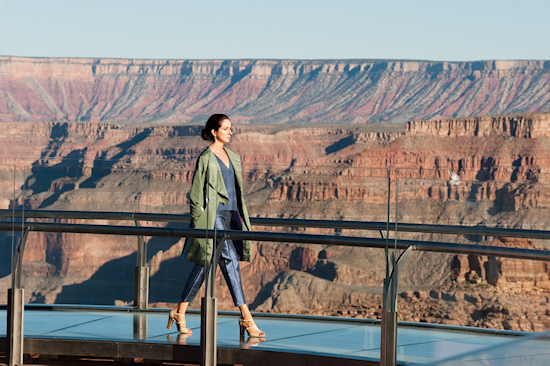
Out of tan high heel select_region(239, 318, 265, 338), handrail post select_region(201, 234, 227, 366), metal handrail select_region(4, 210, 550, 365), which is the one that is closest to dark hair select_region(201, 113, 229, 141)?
metal handrail select_region(4, 210, 550, 365)

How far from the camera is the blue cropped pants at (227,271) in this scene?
437 cm

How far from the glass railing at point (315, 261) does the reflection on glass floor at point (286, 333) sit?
9 cm

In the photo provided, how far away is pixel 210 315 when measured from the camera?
401cm

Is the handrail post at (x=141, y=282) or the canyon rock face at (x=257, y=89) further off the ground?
the canyon rock face at (x=257, y=89)

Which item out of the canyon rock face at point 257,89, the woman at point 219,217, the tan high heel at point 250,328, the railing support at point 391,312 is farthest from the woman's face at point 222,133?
the canyon rock face at point 257,89

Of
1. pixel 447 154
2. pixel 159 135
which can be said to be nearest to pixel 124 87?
pixel 159 135

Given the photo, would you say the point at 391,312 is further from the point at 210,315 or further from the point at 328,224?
the point at 328,224

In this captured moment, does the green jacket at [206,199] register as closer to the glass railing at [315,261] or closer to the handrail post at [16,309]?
the glass railing at [315,261]

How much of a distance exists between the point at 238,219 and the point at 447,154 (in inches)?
3393

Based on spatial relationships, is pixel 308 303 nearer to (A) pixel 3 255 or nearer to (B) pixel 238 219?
(B) pixel 238 219

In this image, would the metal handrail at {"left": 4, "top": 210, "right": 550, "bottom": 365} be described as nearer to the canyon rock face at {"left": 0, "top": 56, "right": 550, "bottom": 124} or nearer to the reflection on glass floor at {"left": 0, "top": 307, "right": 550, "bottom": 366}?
the reflection on glass floor at {"left": 0, "top": 307, "right": 550, "bottom": 366}

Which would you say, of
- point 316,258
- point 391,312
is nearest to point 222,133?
point 316,258

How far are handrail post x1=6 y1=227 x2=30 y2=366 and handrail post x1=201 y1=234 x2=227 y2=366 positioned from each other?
918 mm

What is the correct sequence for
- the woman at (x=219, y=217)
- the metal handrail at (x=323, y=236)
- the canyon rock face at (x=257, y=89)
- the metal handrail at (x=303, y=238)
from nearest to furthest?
the metal handrail at (x=303, y=238), the metal handrail at (x=323, y=236), the woman at (x=219, y=217), the canyon rock face at (x=257, y=89)
